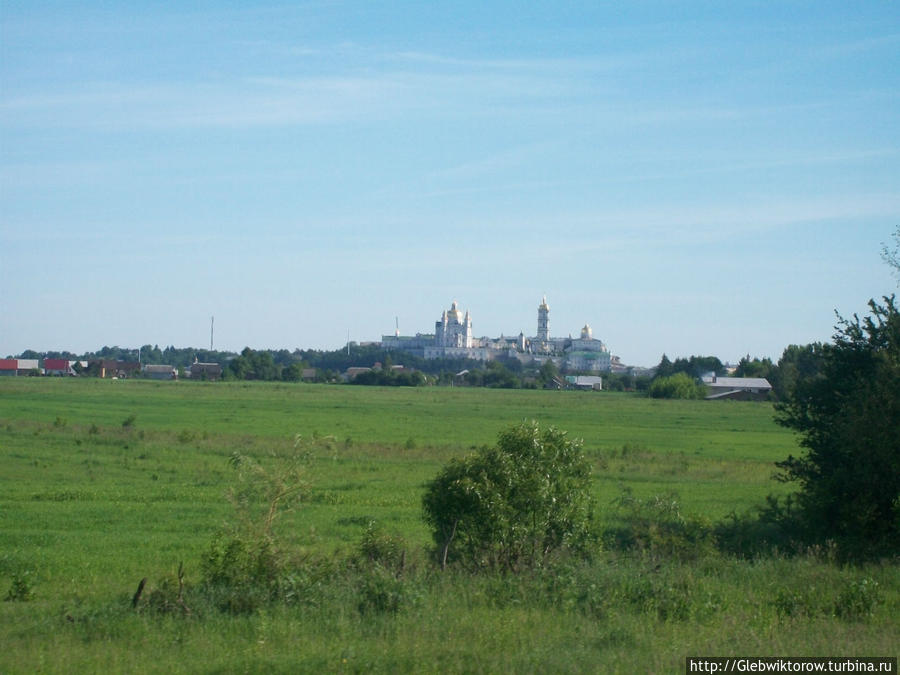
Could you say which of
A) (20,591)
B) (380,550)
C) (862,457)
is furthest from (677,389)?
(20,591)

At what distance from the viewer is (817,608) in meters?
10.6

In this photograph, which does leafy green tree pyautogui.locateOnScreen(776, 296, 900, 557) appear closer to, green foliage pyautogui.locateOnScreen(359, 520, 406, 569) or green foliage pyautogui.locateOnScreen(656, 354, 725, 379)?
green foliage pyautogui.locateOnScreen(359, 520, 406, 569)

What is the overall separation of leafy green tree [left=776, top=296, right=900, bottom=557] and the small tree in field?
4.76 metres

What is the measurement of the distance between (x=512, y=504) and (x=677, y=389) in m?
108

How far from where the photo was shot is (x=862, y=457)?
49.6 feet

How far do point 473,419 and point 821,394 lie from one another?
4325 centimetres

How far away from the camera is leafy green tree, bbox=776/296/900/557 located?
14.7 metres

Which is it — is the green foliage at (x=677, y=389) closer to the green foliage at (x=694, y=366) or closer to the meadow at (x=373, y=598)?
the green foliage at (x=694, y=366)

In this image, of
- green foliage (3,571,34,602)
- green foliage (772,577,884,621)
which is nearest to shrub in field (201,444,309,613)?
green foliage (3,571,34,602)

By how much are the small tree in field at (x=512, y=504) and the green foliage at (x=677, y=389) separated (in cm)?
10563

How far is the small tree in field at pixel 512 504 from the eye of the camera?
13.0m

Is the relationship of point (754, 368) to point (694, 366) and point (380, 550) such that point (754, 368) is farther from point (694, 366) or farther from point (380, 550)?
point (380, 550)

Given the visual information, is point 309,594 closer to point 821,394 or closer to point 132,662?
point 132,662

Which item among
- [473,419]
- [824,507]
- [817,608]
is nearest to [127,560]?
[817,608]
